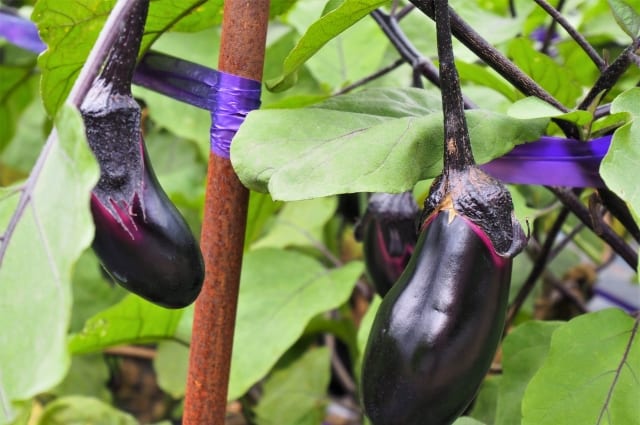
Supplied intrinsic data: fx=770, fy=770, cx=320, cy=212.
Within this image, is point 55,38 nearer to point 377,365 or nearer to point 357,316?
point 377,365

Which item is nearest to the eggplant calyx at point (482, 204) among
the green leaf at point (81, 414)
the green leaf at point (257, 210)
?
the green leaf at point (257, 210)

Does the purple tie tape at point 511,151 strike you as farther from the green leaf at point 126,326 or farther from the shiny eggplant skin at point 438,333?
the green leaf at point 126,326

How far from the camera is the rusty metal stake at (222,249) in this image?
1.59 ft

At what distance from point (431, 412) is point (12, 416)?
0.61 feet

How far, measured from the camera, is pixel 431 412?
352 millimetres

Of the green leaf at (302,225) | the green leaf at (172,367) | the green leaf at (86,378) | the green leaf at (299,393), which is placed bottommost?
the green leaf at (86,378)

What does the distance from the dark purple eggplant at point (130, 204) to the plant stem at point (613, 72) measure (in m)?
0.27

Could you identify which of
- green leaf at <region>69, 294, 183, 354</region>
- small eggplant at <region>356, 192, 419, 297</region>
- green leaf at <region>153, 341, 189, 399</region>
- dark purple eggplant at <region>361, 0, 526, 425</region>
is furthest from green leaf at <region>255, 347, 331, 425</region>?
dark purple eggplant at <region>361, 0, 526, 425</region>

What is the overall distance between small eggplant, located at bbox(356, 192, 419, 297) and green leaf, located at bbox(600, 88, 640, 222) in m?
A: 0.18

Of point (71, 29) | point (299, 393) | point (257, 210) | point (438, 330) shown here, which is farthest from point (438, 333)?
point (299, 393)

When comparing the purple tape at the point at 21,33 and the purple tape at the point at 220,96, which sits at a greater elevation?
the purple tape at the point at 220,96

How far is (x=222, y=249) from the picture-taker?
19.6 inches

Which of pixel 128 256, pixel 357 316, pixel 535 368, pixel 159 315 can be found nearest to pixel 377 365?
pixel 128 256

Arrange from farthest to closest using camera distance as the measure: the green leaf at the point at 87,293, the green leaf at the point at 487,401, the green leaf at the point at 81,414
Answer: the green leaf at the point at 87,293 → the green leaf at the point at 81,414 → the green leaf at the point at 487,401
